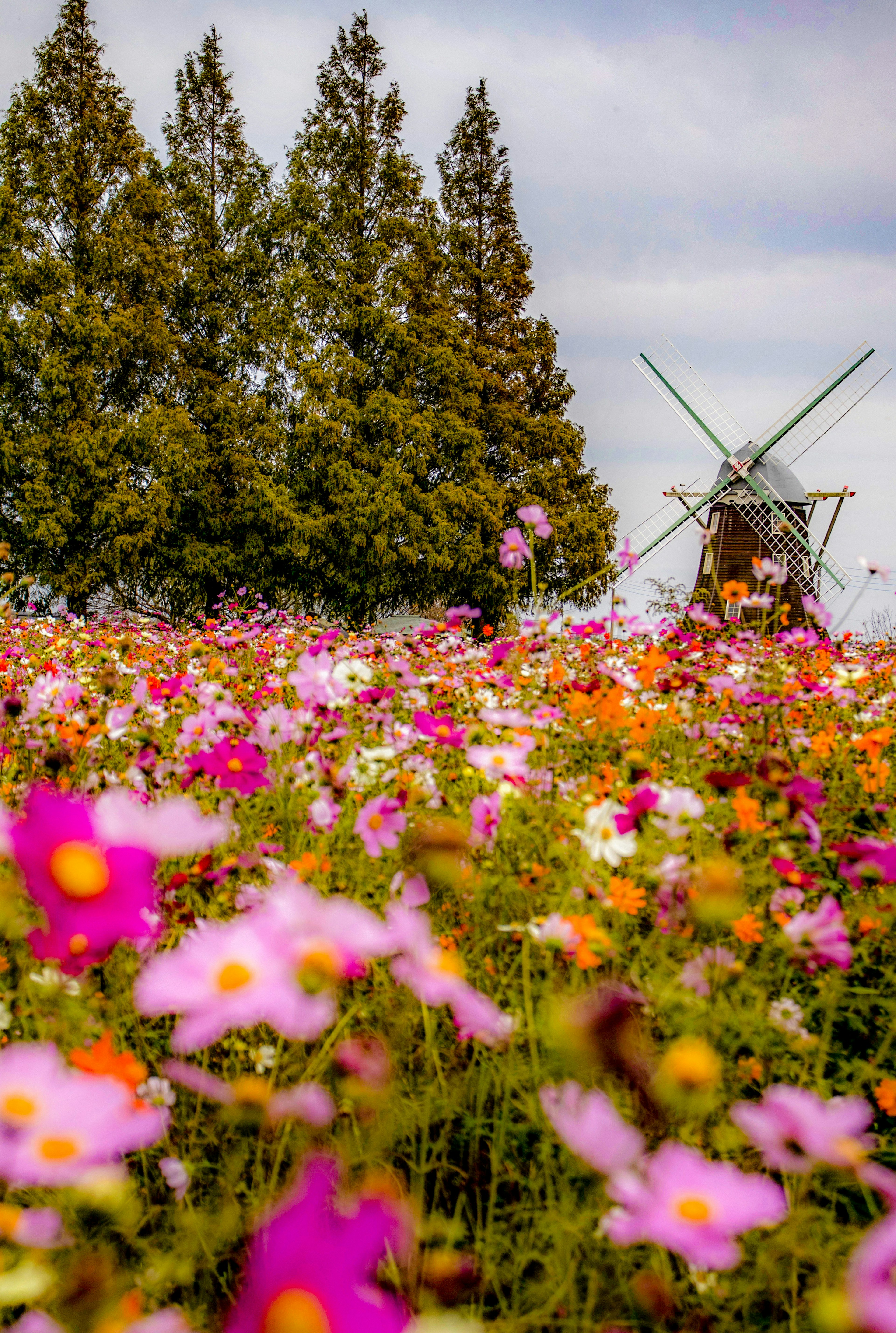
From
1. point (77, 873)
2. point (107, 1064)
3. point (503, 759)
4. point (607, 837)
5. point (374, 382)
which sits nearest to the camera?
point (77, 873)

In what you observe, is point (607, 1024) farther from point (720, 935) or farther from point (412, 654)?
point (412, 654)

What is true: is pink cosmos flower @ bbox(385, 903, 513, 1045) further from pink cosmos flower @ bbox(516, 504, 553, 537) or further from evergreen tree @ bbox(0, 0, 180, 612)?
evergreen tree @ bbox(0, 0, 180, 612)

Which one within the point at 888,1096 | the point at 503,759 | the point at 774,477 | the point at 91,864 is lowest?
the point at 888,1096

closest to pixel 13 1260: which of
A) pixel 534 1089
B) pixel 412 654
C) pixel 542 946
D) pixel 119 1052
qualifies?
pixel 119 1052

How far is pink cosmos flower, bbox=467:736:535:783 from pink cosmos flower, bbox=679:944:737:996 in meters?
0.37

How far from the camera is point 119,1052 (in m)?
1.19

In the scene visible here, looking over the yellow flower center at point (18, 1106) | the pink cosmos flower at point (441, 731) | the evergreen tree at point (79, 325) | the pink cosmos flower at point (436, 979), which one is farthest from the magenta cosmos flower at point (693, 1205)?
the evergreen tree at point (79, 325)

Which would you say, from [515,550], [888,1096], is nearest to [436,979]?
[888,1096]

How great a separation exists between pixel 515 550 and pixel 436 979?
1.37m

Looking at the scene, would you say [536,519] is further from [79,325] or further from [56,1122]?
[79,325]

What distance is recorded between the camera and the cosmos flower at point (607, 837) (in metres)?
1.13

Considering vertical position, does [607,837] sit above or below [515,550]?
below

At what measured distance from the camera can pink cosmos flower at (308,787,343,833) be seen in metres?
1.27

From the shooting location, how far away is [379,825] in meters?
1.22
